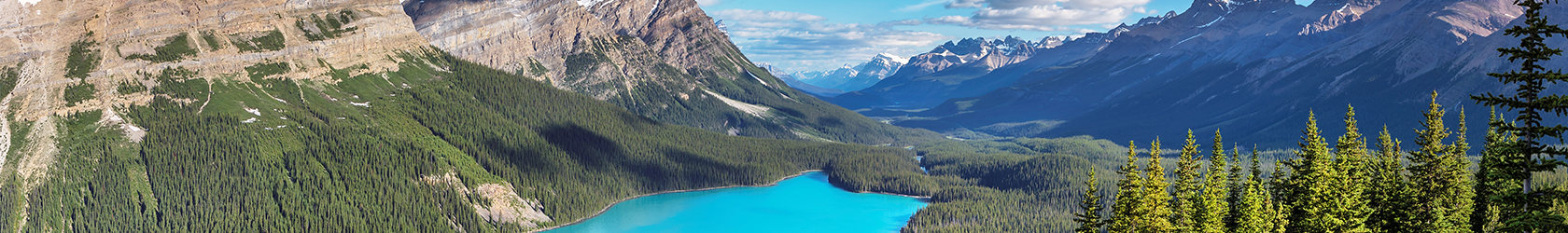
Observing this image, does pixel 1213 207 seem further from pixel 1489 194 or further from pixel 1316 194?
pixel 1489 194

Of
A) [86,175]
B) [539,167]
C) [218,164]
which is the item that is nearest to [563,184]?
[539,167]

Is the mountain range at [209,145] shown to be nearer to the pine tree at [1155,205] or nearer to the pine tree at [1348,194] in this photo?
the pine tree at [1155,205]

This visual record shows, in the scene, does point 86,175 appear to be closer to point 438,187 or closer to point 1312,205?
point 438,187

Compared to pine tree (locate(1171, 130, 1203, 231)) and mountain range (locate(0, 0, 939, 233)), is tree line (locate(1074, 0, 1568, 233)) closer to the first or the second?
pine tree (locate(1171, 130, 1203, 231))

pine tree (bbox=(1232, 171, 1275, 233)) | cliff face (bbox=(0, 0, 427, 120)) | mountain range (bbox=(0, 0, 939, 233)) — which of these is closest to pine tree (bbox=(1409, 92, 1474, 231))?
pine tree (bbox=(1232, 171, 1275, 233))

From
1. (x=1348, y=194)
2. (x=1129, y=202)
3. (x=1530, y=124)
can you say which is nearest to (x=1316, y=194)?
(x=1348, y=194)

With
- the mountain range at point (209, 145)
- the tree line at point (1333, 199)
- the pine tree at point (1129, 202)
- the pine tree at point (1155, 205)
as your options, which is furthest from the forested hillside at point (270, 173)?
the pine tree at point (1155, 205)
